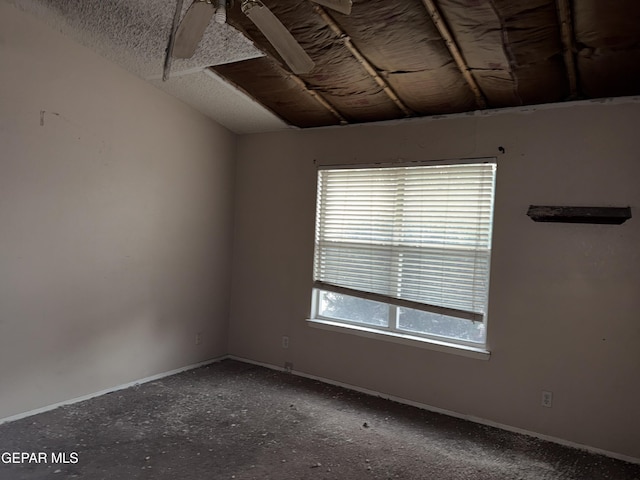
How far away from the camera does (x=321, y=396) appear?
382 centimetres

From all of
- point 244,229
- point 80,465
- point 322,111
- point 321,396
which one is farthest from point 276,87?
point 80,465

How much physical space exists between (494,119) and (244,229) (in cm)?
277

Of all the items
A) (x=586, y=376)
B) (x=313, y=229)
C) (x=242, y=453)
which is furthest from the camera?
(x=313, y=229)

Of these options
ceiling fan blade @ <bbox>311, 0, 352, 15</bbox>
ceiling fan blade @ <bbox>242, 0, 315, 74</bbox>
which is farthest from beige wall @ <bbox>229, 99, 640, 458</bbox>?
ceiling fan blade @ <bbox>311, 0, 352, 15</bbox>

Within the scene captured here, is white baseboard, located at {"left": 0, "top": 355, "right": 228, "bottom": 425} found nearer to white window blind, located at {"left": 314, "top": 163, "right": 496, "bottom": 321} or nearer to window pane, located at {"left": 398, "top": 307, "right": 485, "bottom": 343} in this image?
white window blind, located at {"left": 314, "top": 163, "right": 496, "bottom": 321}

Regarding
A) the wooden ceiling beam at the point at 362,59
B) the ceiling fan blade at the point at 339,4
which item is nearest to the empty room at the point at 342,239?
the wooden ceiling beam at the point at 362,59

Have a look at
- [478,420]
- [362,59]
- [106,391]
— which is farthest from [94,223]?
[478,420]

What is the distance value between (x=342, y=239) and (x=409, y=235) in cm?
69

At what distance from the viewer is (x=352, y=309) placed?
4.15 metres

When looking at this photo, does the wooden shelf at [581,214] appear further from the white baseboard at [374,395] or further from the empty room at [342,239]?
the white baseboard at [374,395]

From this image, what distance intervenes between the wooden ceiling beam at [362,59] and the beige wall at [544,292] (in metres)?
0.28

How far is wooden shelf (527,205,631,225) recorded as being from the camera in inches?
113

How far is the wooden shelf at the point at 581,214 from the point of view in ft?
9.45

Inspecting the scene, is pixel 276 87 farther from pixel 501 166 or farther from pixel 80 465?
pixel 80 465
